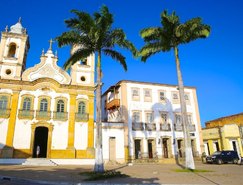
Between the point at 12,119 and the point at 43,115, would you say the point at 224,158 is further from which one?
the point at 12,119

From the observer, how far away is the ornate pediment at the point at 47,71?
24391 mm

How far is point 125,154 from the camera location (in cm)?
2566

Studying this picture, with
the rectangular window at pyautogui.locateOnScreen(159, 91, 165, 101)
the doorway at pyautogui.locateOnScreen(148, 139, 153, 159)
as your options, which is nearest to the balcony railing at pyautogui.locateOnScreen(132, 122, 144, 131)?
the doorway at pyautogui.locateOnScreen(148, 139, 153, 159)

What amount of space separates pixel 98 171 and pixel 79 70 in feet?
51.1

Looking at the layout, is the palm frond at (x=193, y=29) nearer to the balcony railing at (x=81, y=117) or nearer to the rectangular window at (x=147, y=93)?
the balcony railing at (x=81, y=117)

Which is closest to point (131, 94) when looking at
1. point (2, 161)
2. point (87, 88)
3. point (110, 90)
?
A: point (110, 90)

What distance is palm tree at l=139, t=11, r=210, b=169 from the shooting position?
1659 centimetres

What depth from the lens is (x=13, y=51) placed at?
2692 centimetres

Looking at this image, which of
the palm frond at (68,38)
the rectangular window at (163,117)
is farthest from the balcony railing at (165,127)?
the palm frond at (68,38)

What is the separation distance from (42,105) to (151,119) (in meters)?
13.7

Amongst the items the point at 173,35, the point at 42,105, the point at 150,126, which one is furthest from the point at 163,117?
the point at 42,105

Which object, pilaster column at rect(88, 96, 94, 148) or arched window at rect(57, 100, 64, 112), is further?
arched window at rect(57, 100, 64, 112)

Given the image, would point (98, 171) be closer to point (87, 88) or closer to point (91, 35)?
point (91, 35)

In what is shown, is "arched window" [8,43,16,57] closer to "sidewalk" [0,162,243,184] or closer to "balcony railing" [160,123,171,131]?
"sidewalk" [0,162,243,184]
